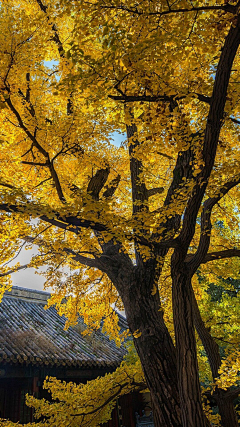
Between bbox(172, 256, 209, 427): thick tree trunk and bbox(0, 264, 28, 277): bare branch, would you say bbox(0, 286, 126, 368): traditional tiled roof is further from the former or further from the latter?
bbox(172, 256, 209, 427): thick tree trunk

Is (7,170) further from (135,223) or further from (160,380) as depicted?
(160,380)

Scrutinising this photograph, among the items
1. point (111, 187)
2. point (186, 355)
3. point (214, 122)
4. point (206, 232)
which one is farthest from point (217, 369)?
point (214, 122)

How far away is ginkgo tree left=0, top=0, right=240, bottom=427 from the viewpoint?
119 inches

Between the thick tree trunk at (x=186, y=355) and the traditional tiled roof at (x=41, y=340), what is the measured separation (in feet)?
15.5

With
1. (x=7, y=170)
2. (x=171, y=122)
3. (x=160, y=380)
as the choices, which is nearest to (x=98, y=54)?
(x=171, y=122)

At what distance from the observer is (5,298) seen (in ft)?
38.1

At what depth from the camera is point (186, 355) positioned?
3701mm

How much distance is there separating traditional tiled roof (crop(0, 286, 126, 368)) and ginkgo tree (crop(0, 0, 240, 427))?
1.81 m

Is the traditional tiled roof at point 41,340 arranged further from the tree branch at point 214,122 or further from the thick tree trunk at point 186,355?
the tree branch at point 214,122

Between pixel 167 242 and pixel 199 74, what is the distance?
2.28 meters

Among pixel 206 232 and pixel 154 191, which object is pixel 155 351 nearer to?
pixel 206 232

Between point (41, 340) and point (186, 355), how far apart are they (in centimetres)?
644

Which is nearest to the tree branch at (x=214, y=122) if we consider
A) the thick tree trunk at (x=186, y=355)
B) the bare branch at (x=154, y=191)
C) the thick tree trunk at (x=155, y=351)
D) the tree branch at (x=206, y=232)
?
the tree branch at (x=206, y=232)

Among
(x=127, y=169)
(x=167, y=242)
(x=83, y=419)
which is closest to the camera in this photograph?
(x=167, y=242)
